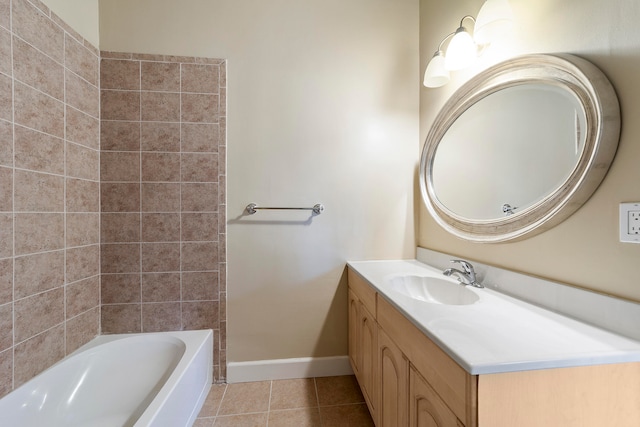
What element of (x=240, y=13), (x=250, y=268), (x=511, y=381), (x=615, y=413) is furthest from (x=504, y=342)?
(x=240, y=13)

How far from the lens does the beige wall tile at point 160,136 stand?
148 cm

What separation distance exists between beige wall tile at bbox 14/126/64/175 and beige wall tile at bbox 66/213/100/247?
0.25 m

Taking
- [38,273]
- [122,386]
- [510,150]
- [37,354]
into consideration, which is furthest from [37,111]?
[510,150]

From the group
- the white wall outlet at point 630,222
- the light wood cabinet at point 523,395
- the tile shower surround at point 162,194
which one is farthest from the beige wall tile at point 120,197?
the white wall outlet at point 630,222

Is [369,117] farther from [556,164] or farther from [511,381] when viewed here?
[511,381]

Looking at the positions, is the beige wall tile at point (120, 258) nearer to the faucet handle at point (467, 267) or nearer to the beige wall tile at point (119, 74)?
the beige wall tile at point (119, 74)

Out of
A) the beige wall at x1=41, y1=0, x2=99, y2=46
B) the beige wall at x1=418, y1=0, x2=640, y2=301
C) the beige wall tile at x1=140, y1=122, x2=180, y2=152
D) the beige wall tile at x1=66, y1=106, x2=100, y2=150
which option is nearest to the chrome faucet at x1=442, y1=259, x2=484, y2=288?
the beige wall at x1=418, y1=0, x2=640, y2=301

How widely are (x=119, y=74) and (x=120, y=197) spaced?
736mm

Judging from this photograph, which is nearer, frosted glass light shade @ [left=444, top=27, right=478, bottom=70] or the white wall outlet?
the white wall outlet

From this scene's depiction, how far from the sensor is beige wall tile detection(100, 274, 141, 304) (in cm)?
147

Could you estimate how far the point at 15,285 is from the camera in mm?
1008

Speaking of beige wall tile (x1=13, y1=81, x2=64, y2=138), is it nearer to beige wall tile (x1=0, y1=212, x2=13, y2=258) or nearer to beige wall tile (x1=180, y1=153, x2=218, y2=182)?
beige wall tile (x1=0, y1=212, x2=13, y2=258)

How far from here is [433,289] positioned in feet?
4.10

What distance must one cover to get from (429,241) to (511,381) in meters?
1.08
